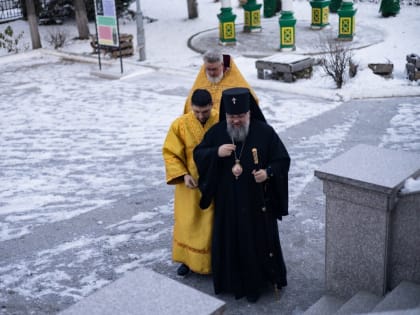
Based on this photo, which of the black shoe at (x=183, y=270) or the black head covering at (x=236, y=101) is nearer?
the black head covering at (x=236, y=101)

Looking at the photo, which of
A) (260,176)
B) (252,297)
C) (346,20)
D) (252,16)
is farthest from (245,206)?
(252,16)

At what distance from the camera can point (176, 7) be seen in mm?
24984

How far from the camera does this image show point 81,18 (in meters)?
19.5

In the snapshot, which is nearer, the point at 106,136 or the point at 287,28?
the point at 106,136

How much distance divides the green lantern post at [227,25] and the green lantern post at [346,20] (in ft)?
9.02

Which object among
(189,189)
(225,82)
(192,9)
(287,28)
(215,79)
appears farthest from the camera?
(192,9)

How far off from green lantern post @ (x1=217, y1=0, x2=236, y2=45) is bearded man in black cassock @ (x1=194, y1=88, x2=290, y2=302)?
1244 centimetres

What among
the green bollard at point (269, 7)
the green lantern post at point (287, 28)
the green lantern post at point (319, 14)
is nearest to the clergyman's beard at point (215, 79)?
the green lantern post at point (287, 28)

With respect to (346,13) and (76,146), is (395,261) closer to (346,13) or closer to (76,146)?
(76,146)

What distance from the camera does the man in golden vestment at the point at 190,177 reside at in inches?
218

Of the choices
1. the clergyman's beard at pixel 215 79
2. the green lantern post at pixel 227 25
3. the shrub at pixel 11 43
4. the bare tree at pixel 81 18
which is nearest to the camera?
the clergyman's beard at pixel 215 79

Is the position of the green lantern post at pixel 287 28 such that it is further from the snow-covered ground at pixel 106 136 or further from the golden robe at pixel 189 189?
the golden robe at pixel 189 189

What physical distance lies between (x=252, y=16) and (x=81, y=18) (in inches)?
196

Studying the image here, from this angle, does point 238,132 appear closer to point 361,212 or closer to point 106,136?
point 361,212
